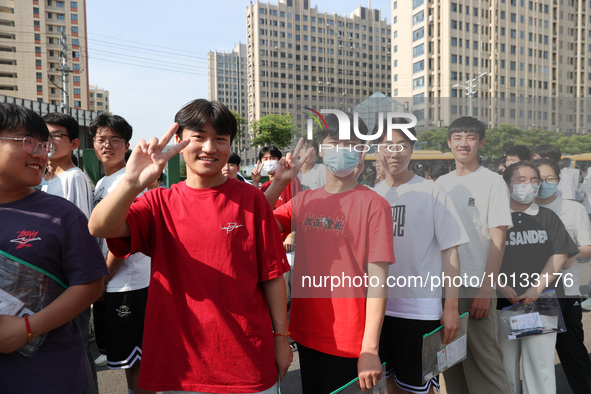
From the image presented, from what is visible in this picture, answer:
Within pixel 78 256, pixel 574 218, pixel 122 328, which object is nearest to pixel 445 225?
pixel 574 218

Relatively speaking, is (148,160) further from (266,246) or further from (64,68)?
(64,68)

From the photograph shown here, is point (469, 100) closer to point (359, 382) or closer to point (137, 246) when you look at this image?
point (359, 382)

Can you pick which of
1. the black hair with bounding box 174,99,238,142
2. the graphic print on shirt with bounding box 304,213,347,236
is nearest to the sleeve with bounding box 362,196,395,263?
the graphic print on shirt with bounding box 304,213,347,236

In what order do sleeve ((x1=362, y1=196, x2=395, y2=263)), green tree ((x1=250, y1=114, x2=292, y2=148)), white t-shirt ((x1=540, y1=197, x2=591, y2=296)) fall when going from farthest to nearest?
green tree ((x1=250, y1=114, x2=292, y2=148)), white t-shirt ((x1=540, y1=197, x2=591, y2=296)), sleeve ((x1=362, y1=196, x2=395, y2=263))

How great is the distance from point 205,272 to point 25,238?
0.61 meters

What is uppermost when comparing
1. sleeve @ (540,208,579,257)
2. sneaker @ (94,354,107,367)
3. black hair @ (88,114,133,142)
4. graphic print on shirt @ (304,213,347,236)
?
black hair @ (88,114,133,142)

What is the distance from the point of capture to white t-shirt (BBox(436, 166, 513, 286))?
226cm

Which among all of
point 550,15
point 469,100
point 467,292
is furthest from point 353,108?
point 550,15

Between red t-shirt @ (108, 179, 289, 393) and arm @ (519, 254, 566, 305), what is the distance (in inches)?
60.4

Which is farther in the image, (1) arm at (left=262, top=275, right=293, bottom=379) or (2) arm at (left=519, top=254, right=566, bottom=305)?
(2) arm at (left=519, top=254, right=566, bottom=305)

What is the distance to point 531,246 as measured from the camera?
2410 millimetres

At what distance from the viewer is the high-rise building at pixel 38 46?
5575 cm

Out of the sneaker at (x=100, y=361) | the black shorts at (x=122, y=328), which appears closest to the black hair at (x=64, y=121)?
the black shorts at (x=122, y=328)

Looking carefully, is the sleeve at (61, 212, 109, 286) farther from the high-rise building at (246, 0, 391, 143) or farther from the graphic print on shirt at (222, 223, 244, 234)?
the high-rise building at (246, 0, 391, 143)
